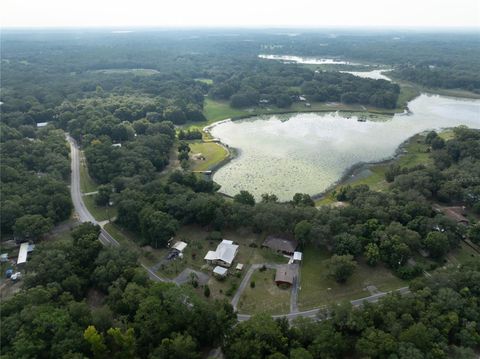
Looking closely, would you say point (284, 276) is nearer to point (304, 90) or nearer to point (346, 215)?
point (346, 215)

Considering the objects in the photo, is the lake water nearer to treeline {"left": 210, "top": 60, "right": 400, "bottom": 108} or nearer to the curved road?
treeline {"left": 210, "top": 60, "right": 400, "bottom": 108}

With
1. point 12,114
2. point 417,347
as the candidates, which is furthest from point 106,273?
point 12,114

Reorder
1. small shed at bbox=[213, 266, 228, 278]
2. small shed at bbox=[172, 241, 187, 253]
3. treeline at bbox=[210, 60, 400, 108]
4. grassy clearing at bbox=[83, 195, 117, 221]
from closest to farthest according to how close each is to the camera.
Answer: small shed at bbox=[213, 266, 228, 278] → small shed at bbox=[172, 241, 187, 253] → grassy clearing at bbox=[83, 195, 117, 221] → treeline at bbox=[210, 60, 400, 108]

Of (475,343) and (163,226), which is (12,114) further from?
(475,343)

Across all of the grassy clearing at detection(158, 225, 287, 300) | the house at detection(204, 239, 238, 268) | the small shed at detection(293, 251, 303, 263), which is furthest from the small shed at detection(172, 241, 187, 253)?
the small shed at detection(293, 251, 303, 263)

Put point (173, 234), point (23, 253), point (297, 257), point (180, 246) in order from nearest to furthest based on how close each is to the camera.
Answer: point (297, 257) → point (23, 253) → point (180, 246) → point (173, 234)

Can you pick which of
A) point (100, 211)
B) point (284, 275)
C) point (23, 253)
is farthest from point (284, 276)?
point (23, 253)
